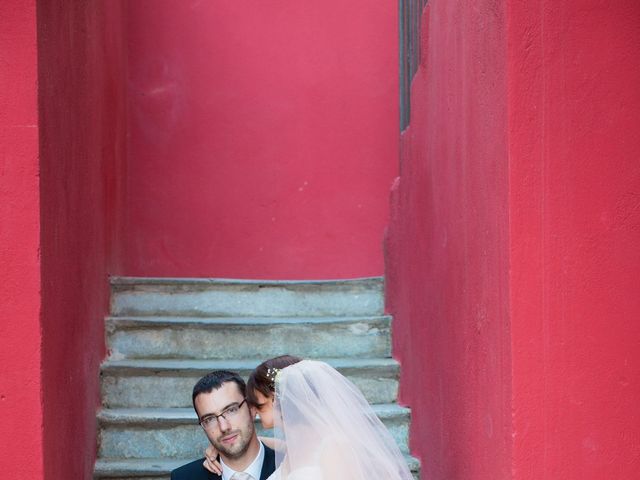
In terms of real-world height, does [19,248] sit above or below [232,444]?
above

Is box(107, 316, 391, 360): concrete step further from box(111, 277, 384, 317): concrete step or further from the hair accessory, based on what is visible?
the hair accessory

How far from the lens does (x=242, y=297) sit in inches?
199

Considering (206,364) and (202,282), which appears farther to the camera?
(202,282)

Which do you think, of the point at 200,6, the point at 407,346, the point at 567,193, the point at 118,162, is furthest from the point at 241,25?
the point at 567,193

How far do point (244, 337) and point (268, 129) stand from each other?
1822mm

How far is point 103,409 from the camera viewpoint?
434 cm

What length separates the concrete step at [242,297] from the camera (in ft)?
16.0

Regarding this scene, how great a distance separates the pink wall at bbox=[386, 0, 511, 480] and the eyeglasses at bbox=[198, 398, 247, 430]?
787 millimetres

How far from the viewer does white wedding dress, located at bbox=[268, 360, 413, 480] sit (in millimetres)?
2984

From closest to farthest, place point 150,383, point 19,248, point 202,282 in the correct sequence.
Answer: point 19,248
point 150,383
point 202,282

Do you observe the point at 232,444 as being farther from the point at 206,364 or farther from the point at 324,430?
the point at 206,364

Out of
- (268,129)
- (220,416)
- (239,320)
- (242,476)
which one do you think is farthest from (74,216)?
(268,129)

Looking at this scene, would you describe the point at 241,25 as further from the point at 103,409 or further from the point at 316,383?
the point at 316,383

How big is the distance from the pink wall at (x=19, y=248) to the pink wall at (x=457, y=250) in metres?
1.33
